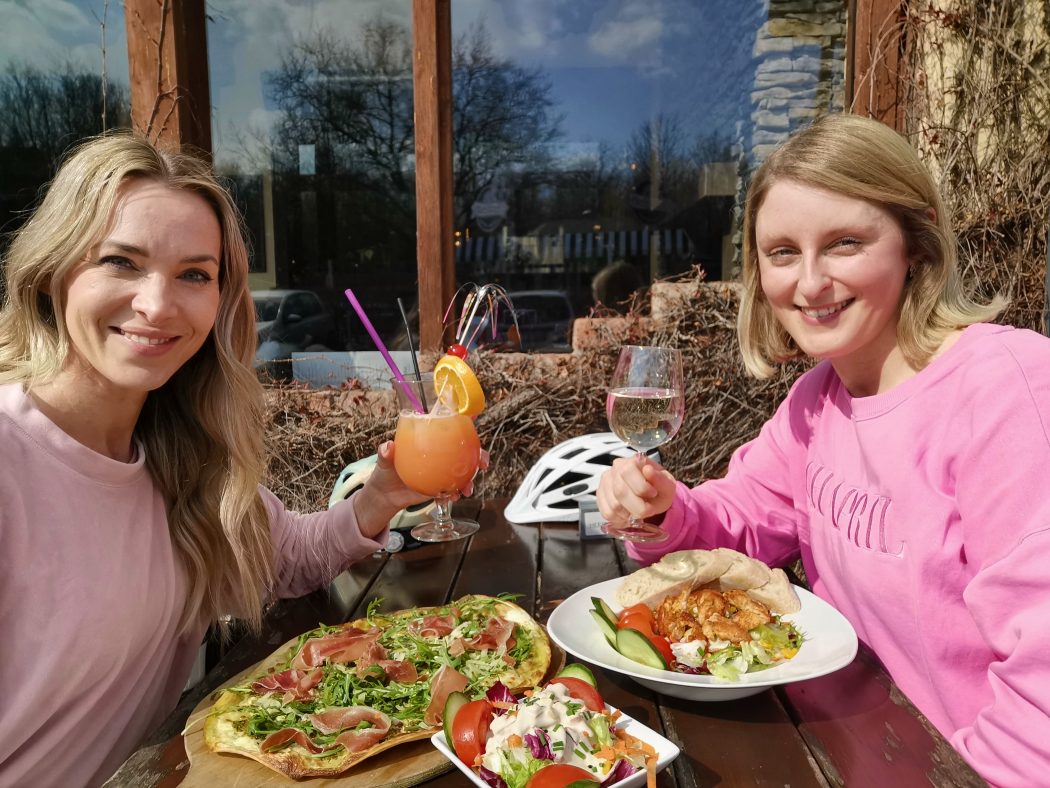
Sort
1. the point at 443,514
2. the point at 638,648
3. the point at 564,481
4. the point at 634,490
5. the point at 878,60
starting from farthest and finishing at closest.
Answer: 1. the point at 878,60
2. the point at 564,481
3. the point at 443,514
4. the point at 634,490
5. the point at 638,648

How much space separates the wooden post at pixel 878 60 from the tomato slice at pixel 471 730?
14.2ft

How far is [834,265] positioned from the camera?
1.73 m

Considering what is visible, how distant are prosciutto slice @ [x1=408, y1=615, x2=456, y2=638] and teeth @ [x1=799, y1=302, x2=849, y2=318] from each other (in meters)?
1.06

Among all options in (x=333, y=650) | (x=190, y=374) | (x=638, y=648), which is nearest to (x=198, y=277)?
(x=190, y=374)

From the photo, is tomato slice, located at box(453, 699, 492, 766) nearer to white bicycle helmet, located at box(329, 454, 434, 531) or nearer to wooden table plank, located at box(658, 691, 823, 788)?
wooden table plank, located at box(658, 691, 823, 788)

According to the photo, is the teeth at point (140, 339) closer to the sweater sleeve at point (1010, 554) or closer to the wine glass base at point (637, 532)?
the wine glass base at point (637, 532)

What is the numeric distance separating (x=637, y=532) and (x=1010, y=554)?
2.62ft

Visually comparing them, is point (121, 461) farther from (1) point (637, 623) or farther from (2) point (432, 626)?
(1) point (637, 623)

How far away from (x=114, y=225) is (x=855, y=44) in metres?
4.47

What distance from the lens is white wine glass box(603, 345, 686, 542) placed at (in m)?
1.88

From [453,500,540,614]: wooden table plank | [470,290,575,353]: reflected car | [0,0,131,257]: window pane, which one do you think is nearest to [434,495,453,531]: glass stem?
[453,500,540,614]: wooden table plank

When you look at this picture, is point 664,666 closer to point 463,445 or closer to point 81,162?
point 463,445

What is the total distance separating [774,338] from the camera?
2.21 meters

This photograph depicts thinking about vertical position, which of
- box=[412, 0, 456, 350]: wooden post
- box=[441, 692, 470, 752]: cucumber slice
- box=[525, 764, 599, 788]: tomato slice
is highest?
box=[412, 0, 456, 350]: wooden post
